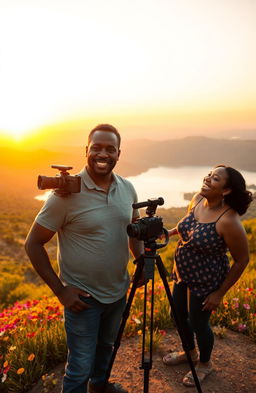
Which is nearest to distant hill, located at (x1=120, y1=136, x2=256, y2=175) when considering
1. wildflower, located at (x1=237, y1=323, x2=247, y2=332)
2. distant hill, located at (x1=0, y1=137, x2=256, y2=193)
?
distant hill, located at (x1=0, y1=137, x2=256, y2=193)

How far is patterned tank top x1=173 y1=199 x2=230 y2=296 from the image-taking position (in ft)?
9.25

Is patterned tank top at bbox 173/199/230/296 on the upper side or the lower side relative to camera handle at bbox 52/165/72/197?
lower

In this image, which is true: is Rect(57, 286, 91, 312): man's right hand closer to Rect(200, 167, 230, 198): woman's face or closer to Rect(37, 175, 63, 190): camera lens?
Rect(37, 175, 63, 190): camera lens

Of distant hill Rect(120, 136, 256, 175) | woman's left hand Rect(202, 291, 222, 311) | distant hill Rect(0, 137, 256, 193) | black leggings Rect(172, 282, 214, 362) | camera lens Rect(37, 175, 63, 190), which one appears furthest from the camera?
distant hill Rect(120, 136, 256, 175)

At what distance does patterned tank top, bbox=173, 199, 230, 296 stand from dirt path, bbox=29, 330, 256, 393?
1157mm

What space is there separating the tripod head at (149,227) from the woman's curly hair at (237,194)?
75cm

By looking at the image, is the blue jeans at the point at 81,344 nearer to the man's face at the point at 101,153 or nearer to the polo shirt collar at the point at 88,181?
the polo shirt collar at the point at 88,181

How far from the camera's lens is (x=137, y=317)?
4398mm

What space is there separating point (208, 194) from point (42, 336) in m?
2.71

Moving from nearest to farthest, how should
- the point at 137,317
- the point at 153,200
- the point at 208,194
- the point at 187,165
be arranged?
the point at 153,200
the point at 208,194
the point at 137,317
the point at 187,165

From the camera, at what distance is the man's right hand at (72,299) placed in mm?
2441

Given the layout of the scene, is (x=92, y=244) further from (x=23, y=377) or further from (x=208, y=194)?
(x=23, y=377)

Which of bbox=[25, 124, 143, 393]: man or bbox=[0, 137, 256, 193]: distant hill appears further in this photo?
bbox=[0, 137, 256, 193]: distant hill

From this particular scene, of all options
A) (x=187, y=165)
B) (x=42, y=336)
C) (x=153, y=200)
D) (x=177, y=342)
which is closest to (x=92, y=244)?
(x=153, y=200)
